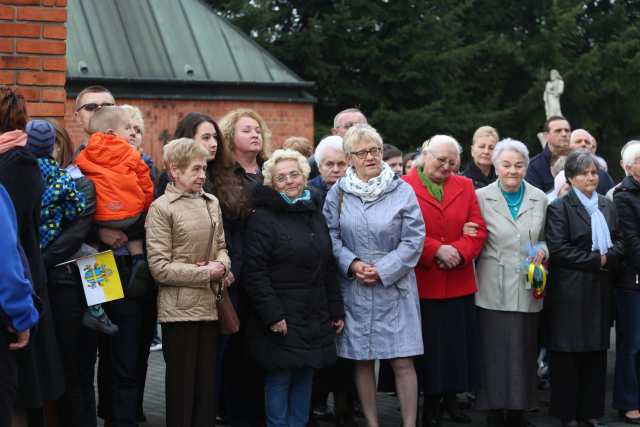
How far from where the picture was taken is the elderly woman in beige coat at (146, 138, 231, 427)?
629cm

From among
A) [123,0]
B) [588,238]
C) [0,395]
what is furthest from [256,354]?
[123,0]

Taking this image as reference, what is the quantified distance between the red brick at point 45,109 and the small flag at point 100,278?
1.13 metres

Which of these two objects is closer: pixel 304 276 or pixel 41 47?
pixel 304 276

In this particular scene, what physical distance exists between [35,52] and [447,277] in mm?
3133

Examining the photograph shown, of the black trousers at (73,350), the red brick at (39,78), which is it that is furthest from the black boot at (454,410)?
the red brick at (39,78)

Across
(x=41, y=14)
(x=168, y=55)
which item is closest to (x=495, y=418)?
(x=41, y=14)

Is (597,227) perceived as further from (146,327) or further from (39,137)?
(39,137)

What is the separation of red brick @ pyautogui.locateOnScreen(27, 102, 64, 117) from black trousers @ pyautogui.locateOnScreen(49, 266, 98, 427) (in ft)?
4.03

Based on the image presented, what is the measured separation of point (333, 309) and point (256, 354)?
23.0 inches

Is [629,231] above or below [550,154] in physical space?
below

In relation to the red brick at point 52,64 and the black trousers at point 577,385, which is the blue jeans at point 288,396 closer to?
the black trousers at point 577,385

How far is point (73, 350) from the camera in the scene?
611cm

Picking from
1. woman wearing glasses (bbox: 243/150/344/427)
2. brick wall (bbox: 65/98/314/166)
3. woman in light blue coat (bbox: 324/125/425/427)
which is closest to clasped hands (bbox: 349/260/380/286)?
woman in light blue coat (bbox: 324/125/425/427)

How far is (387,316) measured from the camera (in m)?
6.88
